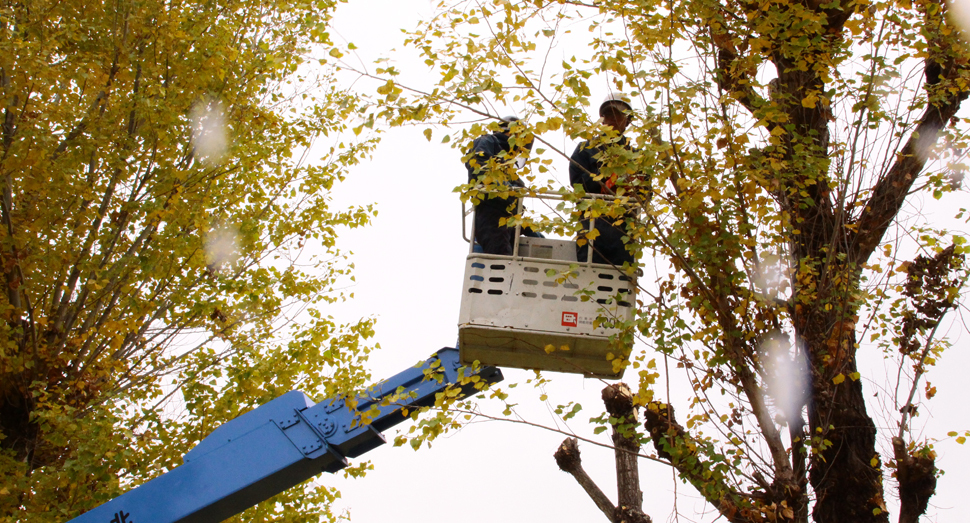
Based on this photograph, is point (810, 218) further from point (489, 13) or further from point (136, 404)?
point (136, 404)

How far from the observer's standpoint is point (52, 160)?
5840 millimetres

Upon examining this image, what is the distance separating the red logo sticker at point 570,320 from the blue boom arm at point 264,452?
3.21 ft

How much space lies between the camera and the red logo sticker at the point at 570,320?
4.22 meters

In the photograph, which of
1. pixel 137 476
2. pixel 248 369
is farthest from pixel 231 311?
pixel 137 476

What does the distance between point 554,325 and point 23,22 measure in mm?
4398

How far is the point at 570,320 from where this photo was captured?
4223 millimetres

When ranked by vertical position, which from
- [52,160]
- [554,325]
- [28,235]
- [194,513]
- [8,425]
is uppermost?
[52,160]

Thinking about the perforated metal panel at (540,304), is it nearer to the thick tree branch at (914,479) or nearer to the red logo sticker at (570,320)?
the red logo sticker at (570,320)

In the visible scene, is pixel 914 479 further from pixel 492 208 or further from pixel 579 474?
pixel 579 474

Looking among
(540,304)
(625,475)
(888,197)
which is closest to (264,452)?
(540,304)

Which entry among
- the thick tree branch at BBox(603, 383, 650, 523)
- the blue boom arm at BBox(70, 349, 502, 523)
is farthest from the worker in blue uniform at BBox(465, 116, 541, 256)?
the thick tree branch at BBox(603, 383, 650, 523)

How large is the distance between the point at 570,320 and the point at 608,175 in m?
0.82

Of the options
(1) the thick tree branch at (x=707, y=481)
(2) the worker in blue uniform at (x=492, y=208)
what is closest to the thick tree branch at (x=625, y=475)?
(1) the thick tree branch at (x=707, y=481)

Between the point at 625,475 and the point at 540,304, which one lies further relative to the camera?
the point at 625,475
